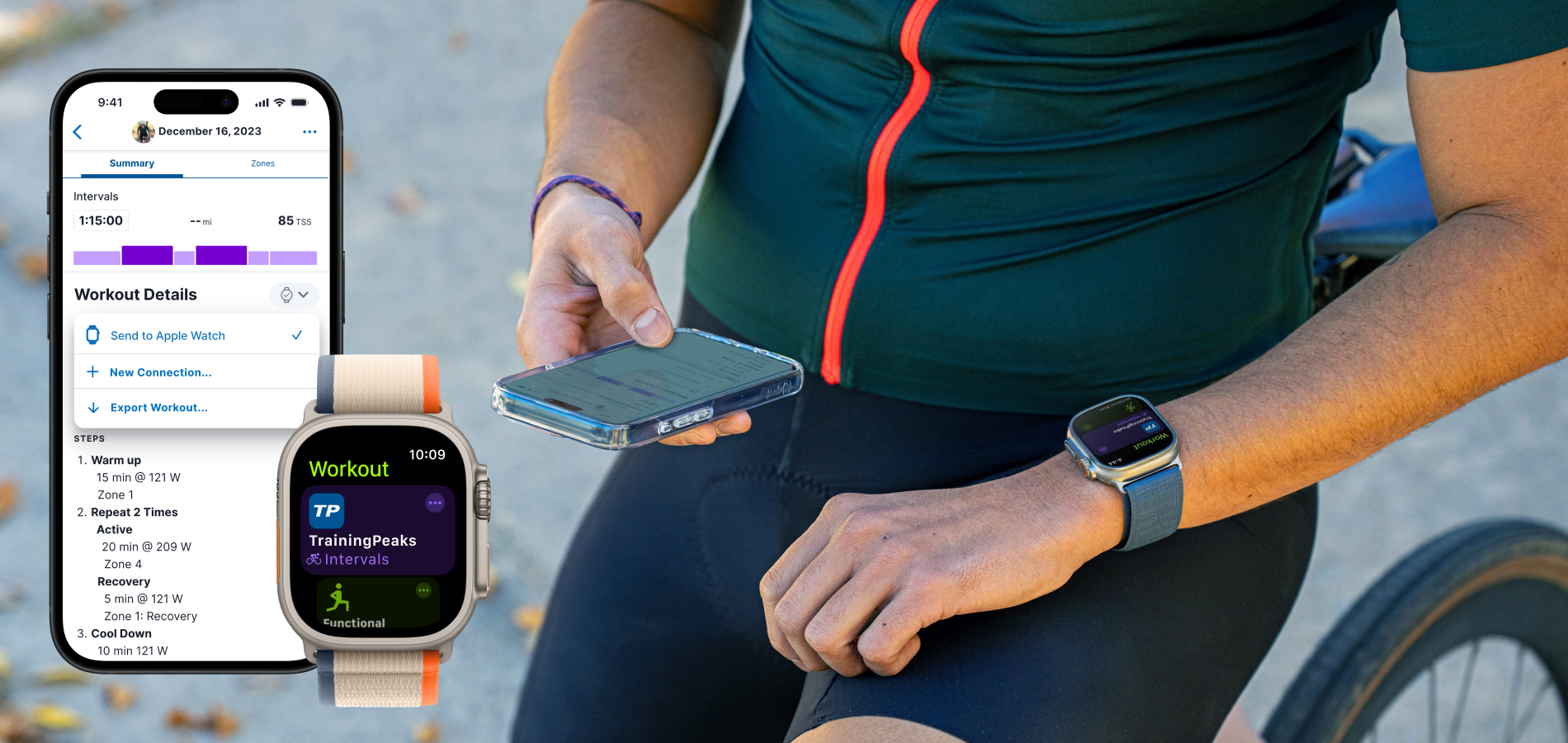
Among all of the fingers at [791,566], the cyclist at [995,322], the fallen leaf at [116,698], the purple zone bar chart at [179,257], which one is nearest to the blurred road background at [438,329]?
the fallen leaf at [116,698]

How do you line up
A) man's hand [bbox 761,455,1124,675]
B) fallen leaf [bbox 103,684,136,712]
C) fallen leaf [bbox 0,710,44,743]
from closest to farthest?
man's hand [bbox 761,455,1124,675], fallen leaf [bbox 0,710,44,743], fallen leaf [bbox 103,684,136,712]

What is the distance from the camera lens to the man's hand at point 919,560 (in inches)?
38.8

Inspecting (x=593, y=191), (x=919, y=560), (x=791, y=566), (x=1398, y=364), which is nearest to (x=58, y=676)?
(x=593, y=191)

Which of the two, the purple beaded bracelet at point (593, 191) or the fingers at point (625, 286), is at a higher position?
the purple beaded bracelet at point (593, 191)

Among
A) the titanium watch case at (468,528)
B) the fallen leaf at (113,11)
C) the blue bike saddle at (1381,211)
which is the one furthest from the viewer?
the fallen leaf at (113,11)

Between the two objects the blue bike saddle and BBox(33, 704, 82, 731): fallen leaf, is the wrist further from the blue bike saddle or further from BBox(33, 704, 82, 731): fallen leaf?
BBox(33, 704, 82, 731): fallen leaf

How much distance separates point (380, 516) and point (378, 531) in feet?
0.04

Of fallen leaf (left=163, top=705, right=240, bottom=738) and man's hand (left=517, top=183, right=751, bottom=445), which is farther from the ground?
man's hand (left=517, top=183, right=751, bottom=445)

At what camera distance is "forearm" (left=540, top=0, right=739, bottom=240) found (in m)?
1.42

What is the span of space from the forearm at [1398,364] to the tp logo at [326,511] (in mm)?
648

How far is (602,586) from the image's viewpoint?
144 centimetres

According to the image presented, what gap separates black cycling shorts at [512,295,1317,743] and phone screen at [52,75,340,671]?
460mm

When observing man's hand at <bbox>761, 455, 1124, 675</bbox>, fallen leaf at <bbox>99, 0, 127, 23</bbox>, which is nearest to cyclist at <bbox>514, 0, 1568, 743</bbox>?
Result: man's hand at <bbox>761, 455, 1124, 675</bbox>

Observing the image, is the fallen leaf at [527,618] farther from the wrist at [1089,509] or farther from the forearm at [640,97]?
the wrist at [1089,509]
